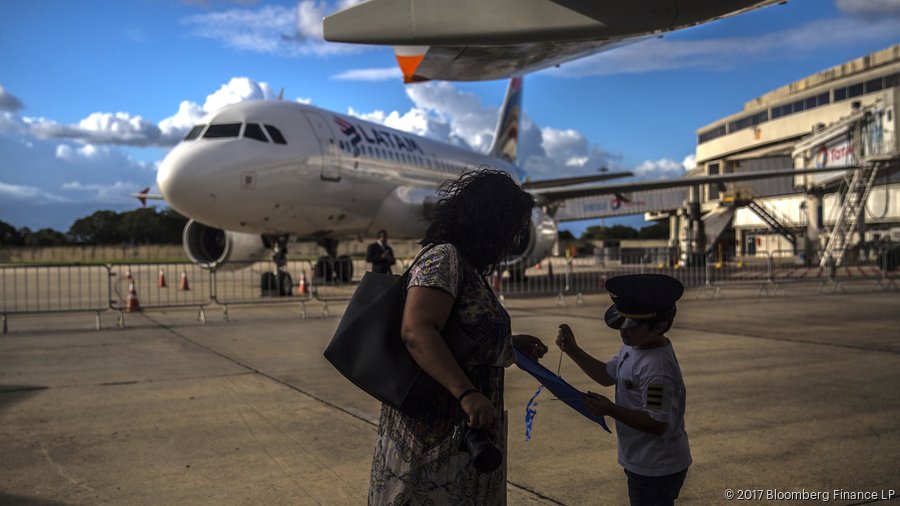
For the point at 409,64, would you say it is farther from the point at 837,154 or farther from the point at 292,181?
the point at 837,154

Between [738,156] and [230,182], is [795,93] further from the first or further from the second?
[230,182]

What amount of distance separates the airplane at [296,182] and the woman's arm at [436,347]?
896 centimetres

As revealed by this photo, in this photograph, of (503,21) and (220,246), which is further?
(220,246)

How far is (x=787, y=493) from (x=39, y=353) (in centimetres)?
700

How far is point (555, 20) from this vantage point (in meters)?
3.55

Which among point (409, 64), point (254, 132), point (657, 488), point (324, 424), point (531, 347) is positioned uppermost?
point (254, 132)

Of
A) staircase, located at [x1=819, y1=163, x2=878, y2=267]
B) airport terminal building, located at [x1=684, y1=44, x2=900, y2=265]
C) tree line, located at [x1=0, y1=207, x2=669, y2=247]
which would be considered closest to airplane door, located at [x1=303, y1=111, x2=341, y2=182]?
airport terminal building, located at [x1=684, y1=44, x2=900, y2=265]

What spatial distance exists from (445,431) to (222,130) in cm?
1088

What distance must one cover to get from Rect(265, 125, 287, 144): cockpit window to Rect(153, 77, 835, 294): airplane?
0.07 feet

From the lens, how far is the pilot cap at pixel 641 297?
6.95 feet

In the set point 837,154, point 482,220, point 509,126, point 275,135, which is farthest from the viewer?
point 509,126

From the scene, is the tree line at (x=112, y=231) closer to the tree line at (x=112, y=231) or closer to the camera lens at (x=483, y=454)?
the tree line at (x=112, y=231)

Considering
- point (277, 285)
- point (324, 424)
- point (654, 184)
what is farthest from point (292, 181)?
point (654, 184)

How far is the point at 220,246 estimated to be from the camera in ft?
49.9
